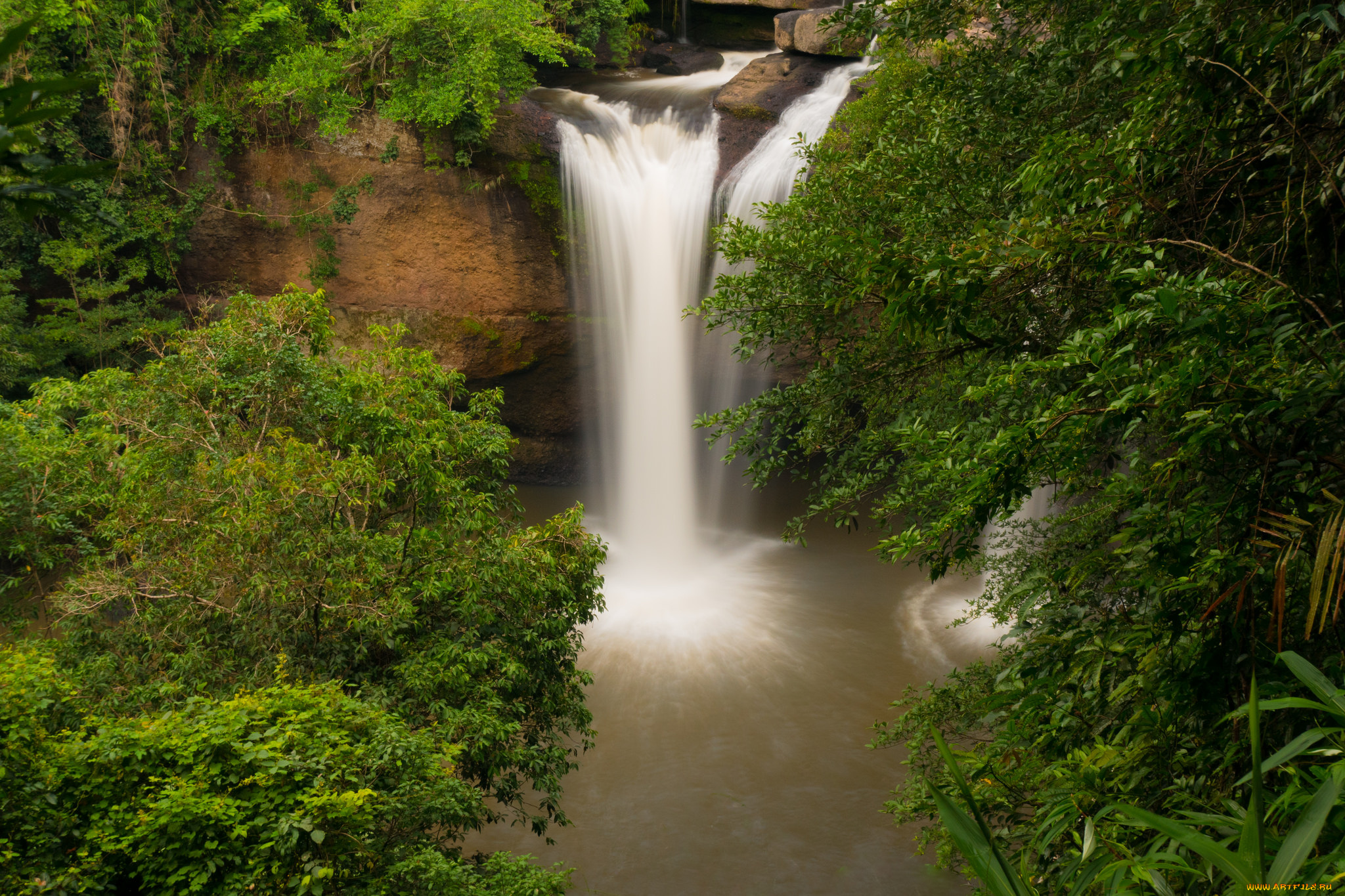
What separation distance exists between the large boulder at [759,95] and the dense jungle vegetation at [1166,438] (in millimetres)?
11584

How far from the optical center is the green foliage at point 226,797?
3902 millimetres

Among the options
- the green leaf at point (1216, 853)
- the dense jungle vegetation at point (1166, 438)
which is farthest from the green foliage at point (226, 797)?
the green leaf at point (1216, 853)

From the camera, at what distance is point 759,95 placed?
16.8 m

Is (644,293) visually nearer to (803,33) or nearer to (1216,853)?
(803,33)

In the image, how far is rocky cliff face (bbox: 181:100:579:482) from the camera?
15703 millimetres

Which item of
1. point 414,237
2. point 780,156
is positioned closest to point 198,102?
point 414,237

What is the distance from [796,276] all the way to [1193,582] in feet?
12.3

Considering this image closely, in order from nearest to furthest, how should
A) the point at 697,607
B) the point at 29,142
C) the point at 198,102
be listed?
1. the point at 29,142
2. the point at 697,607
3. the point at 198,102

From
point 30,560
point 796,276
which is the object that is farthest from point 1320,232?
point 30,560

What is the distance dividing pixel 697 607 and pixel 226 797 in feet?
35.2

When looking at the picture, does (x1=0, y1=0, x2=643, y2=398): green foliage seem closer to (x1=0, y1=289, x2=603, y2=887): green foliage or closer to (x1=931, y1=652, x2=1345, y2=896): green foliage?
(x1=0, y1=289, x2=603, y2=887): green foliage

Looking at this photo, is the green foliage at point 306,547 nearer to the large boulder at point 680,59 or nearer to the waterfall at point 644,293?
Answer: the waterfall at point 644,293

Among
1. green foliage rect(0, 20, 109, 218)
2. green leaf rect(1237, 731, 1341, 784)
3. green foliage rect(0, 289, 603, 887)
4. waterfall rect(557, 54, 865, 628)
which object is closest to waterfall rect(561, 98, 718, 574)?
waterfall rect(557, 54, 865, 628)

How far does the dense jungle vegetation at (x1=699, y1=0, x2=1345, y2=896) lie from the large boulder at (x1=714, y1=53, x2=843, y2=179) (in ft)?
38.0
